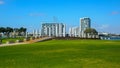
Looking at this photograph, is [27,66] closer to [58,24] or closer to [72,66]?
[72,66]

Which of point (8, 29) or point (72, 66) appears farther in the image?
point (8, 29)

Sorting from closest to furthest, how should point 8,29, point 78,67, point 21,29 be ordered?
point 78,67, point 8,29, point 21,29

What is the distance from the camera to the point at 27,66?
51.6 feet

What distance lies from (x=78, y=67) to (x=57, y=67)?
114 centimetres

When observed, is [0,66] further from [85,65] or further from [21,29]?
[21,29]

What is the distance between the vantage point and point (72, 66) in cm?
1578

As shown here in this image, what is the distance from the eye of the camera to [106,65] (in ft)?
53.3

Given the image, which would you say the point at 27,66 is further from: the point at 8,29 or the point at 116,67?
the point at 8,29

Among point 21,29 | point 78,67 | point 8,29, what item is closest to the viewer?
point 78,67

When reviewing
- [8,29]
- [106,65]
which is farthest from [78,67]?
[8,29]

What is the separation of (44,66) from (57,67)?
777 millimetres

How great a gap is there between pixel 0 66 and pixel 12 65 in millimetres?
693

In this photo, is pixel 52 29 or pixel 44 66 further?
pixel 52 29

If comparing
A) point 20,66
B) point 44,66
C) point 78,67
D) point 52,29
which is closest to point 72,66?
point 78,67
